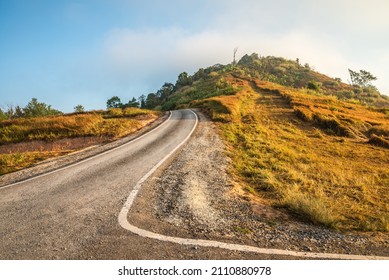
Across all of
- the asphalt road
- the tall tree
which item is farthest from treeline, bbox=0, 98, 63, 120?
the asphalt road

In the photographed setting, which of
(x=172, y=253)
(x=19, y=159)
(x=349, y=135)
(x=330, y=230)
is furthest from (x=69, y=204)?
(x=349, y=135)

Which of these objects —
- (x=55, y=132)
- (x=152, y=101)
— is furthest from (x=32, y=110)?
(x=55, y=132)

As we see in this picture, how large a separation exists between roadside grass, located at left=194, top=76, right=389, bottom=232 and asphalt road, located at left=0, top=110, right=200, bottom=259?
4441 mm

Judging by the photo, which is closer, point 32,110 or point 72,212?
point 72,212

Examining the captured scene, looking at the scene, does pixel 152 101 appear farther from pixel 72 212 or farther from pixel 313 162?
pixel 72 212

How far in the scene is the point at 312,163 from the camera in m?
15.1

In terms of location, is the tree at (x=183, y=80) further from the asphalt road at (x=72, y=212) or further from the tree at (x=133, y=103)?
the asphalt road at (x=72, y=212)

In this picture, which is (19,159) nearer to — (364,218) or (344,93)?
(364,218)

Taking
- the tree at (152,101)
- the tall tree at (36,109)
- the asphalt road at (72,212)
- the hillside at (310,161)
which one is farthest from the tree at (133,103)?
the asphalt road at (72,212)

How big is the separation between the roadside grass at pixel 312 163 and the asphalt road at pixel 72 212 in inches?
175

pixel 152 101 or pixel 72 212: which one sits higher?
pixel 152 101

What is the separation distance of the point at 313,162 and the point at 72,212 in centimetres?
1272

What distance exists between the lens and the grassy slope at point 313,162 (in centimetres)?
796

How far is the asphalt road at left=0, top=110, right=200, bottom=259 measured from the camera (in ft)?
17.2
